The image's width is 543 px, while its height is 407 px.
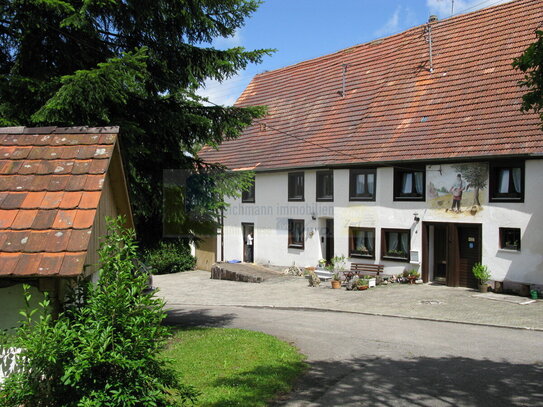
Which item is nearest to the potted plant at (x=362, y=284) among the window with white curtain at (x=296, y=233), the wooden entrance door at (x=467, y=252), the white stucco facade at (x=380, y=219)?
the white stucco facade at (x=380, y=219)

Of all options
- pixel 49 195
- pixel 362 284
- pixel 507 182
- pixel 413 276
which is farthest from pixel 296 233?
pixel 49 195

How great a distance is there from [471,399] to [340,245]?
16341 millimetres

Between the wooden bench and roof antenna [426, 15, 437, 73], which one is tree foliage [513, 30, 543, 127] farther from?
roof antenna [426, 15, 437, 73]

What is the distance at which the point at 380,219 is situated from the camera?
22.4 metres

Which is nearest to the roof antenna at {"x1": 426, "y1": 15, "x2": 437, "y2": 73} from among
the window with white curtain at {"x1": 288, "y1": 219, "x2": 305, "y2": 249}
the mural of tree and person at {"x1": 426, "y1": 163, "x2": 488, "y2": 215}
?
the mural of tree and person at {"x1": 426, "y1": 163, "x2": 488, "y2": 215}

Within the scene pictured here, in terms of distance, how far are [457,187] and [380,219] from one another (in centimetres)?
362

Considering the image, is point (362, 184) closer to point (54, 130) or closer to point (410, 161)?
point (410, 161)

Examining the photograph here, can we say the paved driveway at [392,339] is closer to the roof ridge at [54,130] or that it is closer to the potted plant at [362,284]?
the potted plant at [362,284]

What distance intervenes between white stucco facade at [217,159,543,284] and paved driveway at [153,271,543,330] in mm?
1483

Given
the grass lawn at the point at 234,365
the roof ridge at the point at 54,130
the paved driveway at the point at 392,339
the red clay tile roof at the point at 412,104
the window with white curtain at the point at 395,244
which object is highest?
the red clay tile roof at the point at 412,104

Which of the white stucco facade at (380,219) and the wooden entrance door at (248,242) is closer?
the white stucco facade at (380,219)

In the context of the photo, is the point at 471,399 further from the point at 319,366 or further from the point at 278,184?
the point at 278,184

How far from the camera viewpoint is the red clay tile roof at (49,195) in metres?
5.07

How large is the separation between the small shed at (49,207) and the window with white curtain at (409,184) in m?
16.2
